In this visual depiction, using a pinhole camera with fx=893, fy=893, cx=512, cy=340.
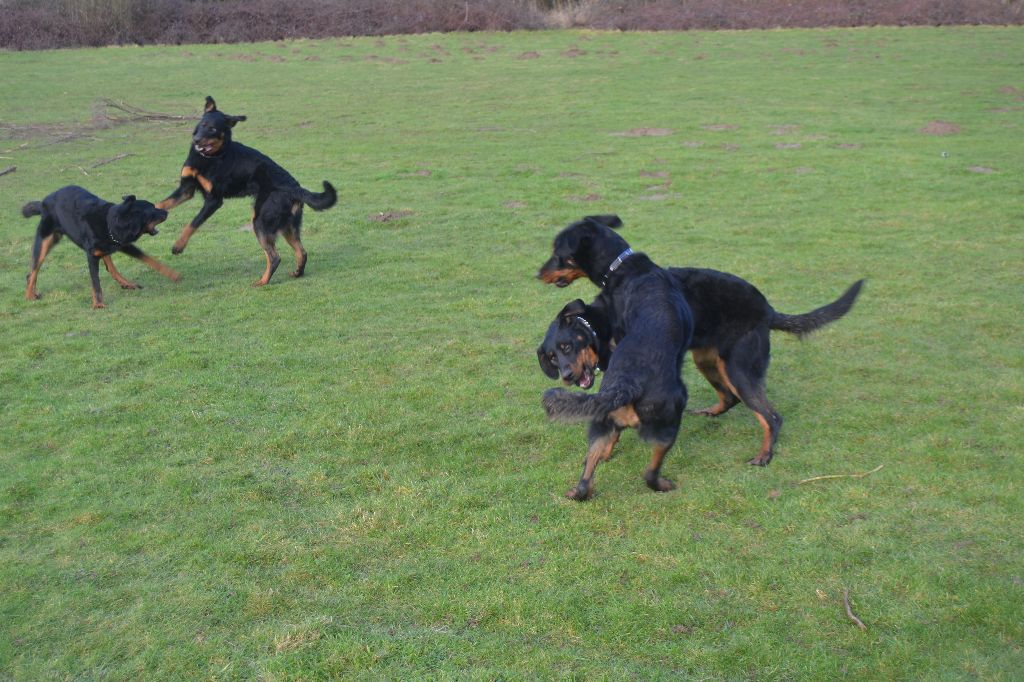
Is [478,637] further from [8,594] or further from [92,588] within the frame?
[8,594]

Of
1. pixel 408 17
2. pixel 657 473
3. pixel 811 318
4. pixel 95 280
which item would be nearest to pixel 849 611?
pixel 657 473

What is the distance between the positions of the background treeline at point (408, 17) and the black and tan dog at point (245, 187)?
25577 millimetres

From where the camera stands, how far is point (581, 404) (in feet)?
15.2

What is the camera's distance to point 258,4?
36.0m

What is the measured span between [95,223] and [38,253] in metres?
0.96

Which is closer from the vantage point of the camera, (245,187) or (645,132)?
(245,187)

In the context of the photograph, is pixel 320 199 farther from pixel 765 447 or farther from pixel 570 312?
pixel 765 447

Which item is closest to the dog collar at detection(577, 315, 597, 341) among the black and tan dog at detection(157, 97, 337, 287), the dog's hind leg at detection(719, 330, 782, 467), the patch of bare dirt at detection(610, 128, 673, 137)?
the dog's hind leg at detection(719, 330, 782, 467)

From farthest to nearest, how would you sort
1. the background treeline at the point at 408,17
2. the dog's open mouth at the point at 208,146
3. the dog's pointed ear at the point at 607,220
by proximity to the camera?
the background treeline at the point at 408,17, the dog's open mouth at the point at 208,146, the dog's pointed ear at the point at 607,220

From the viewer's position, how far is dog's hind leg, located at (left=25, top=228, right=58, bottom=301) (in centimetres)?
904

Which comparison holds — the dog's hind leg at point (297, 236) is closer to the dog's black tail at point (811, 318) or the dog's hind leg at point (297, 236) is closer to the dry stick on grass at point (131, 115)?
the dog's black tail at point (811, 318)

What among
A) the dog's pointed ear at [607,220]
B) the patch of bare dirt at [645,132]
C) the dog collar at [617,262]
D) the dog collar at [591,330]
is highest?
the dog's pointed ear at [607,220]

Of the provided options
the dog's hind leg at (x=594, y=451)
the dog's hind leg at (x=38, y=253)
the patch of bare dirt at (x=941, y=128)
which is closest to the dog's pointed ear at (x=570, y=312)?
the dog's hind leg at (x=594, y=451)

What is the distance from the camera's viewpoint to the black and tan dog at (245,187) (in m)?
9.50
